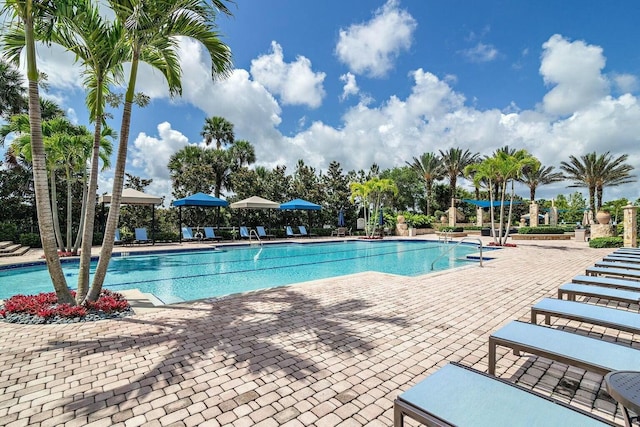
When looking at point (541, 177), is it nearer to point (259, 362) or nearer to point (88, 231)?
point (259, 362)

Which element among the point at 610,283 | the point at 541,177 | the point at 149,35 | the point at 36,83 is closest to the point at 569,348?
the point at 610,283

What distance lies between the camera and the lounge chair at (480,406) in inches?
60.2

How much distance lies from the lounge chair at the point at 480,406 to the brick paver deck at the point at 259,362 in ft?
1.93

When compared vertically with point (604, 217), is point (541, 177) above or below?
above

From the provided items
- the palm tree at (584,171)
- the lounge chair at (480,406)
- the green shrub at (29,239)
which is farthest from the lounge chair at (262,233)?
the palm tree at (584,171)

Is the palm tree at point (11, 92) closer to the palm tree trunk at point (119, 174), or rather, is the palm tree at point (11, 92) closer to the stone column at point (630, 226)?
the palm tree trunk at point (119, 174)

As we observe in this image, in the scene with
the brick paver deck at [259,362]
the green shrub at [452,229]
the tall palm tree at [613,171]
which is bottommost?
the brick paver deck at [259,362]

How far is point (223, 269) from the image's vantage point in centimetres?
1065

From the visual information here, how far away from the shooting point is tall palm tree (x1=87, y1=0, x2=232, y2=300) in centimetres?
437

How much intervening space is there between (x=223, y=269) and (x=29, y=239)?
38.1 ft

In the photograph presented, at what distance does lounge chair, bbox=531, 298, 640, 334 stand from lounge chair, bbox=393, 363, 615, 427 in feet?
6.33

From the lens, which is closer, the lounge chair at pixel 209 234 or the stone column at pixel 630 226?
the stone column at pixel 630 226

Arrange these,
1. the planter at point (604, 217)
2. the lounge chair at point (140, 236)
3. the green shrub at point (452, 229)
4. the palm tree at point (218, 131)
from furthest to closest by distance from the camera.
Answer: 1. the palm tree at point (218, 131)
2. the green shrub at point (452, 229)
3. the lounge chair at point (140, 236)
4. the planter at point (604, 217)

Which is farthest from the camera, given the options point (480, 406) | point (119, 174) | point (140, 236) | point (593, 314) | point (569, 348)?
point (140, 236)
